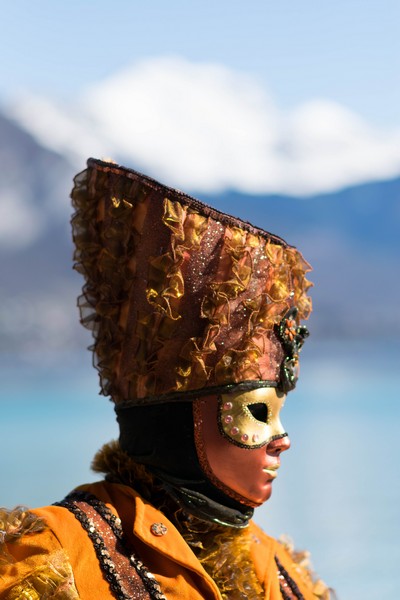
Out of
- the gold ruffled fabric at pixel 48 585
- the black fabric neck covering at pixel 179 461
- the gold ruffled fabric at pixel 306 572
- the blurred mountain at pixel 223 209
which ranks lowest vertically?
the gold ruffled fabric at pixel 48 585

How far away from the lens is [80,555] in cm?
183

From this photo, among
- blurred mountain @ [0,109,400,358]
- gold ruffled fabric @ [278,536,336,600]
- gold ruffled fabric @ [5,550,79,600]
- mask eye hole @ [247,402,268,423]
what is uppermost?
blurred mountain @ [0,109,400,358]

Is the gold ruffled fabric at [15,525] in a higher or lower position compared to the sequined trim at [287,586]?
higher

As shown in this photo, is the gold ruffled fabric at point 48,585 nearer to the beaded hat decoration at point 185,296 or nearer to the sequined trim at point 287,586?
the beaded hat decoration at point 185,296

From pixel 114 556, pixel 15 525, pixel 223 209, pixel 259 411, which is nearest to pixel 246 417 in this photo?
pixel 259 411

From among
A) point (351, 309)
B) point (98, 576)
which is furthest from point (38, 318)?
point (98, 576)

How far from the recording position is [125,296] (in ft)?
7.11

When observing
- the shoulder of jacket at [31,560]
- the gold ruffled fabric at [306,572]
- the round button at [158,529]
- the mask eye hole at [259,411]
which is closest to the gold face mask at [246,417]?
the mask eye hole at [259,411]

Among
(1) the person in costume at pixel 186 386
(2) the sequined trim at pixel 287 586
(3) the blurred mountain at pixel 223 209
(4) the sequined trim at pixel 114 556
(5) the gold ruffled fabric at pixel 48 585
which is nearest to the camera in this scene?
(5) the gold ruffled fabric at pixel 48 585

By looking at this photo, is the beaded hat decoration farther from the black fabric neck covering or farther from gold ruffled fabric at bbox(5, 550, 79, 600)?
gold ruffled fabric at bbox(5, 550, 79, 600)

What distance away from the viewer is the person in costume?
196 centimetres

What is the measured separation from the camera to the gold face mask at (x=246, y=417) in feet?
6.66

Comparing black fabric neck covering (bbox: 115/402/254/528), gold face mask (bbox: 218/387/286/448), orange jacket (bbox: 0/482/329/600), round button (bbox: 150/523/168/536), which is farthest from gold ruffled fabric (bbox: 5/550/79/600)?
gold face mask (bbox: 218/387/286/448)

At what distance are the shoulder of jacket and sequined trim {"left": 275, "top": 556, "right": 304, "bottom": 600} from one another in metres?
0.78
